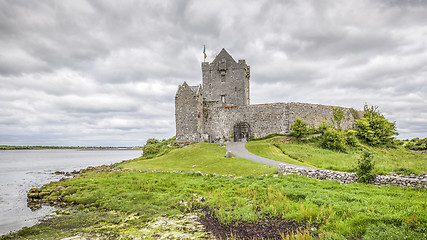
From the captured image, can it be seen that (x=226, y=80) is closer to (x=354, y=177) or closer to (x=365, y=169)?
(x=354, y=177)

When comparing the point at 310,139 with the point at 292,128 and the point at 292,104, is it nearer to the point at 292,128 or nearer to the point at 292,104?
the point at 292,128

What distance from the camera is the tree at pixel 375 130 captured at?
124 feet

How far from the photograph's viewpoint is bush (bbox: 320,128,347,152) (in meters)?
31.9

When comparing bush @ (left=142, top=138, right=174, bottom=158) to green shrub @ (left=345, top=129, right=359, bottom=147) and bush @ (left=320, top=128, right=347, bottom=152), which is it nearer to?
bush @ (left=320, top=128, right=347, bottom=152)

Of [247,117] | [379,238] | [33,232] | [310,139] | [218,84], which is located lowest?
[33,232]

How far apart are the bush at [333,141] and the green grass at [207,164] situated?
13888mm

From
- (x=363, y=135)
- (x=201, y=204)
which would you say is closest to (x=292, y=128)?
(x=363, y=135)

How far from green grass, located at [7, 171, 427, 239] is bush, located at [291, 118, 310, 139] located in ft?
68.2

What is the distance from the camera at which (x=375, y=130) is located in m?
38.4

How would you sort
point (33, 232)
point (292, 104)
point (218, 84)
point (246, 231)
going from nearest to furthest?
point (246, 231)
point (33, 232)
point (292, 104)
point (218, 84)

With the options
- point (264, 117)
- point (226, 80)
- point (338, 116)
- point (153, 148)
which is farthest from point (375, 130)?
point (153, 148)

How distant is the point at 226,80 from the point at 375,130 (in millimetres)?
27185

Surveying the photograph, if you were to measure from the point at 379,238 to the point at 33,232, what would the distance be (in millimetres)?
12602

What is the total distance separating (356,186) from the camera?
13.1 m
